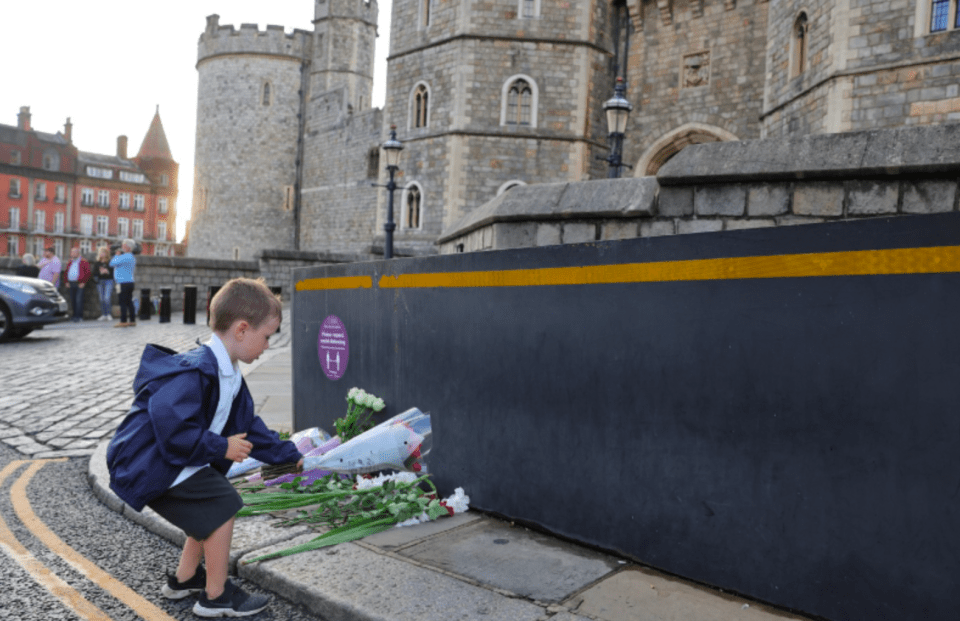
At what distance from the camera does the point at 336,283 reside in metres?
4.23

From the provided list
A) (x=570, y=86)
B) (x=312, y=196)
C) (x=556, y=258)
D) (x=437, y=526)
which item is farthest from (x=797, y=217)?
(x=312, y=196)

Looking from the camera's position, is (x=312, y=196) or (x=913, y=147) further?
(x=312, y=196)

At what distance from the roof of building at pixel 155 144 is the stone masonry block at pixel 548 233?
3096 inches

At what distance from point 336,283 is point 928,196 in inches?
135

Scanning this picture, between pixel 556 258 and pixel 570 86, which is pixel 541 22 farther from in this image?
pixel 556 258

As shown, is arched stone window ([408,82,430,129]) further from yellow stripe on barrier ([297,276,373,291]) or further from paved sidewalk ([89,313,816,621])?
paved sidewalk ([89,313,816,621])

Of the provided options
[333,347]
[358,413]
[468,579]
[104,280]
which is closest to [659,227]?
[333,347]

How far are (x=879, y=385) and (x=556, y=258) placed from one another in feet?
4.20

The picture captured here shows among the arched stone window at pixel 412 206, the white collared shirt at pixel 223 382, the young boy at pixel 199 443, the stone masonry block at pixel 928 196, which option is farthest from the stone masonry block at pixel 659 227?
the arched stone window at pixel 412 206

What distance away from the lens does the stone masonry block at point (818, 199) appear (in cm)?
427

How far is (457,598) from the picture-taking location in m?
2.35

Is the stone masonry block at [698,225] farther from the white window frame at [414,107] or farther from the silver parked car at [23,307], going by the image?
the white window frame at [414,107]

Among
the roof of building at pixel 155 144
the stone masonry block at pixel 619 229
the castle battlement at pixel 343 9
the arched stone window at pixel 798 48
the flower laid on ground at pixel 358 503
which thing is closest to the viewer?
the flower laid on ground at pixel 358 503

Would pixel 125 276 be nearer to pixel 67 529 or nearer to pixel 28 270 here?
pixel 28 270
